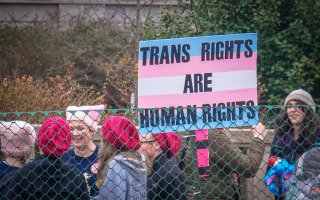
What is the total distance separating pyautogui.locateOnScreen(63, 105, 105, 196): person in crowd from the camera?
5758 millimetres

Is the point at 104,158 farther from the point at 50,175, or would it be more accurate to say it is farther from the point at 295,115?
the point at 295,115

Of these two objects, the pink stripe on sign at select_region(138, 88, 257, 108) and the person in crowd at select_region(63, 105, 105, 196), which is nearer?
the pink stripe on sign at select_region(138, 88, 257, 108)

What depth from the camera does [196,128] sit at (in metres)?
5.28

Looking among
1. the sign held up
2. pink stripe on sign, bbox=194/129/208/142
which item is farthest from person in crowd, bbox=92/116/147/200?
pink stripe on sign, bbox=194/129/208/142

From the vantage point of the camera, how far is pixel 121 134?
5.08 m

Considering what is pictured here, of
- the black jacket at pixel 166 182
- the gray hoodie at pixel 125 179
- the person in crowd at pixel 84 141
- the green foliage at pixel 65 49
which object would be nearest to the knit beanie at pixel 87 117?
the person in crowd at pixel 84 141

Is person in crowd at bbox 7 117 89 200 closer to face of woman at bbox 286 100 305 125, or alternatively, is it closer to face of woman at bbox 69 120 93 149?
face of woman at bbox 69 120 93 149

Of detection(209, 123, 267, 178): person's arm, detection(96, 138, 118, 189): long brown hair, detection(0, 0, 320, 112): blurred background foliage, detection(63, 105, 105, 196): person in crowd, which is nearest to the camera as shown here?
detection(96, 138, 118, 189): long brown hair

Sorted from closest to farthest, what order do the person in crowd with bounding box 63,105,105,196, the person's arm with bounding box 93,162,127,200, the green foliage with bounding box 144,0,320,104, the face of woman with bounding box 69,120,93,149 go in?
the person's arm with bounding box 93,162,127,200 → the person in crowd with bounding box 63,105,105,196 → the face of woman with bounding box 69,120,93,149 → the green foliage with bounding box 144,0,320,104

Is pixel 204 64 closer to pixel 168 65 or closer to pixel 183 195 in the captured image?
pixel 168 65

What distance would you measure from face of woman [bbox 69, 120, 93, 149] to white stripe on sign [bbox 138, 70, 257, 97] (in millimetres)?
710

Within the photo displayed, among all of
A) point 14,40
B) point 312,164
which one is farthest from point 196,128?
point 14,40

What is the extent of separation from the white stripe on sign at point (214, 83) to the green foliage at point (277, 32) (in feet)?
14.9

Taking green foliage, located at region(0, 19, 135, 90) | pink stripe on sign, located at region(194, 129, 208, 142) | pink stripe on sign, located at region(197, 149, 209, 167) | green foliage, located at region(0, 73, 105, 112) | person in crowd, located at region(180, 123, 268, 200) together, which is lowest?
green foliage, located at region(0, 19, 135, 90)
